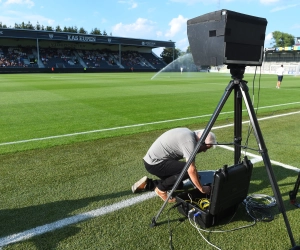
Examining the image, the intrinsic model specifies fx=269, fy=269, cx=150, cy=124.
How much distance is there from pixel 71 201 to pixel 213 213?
5.91ft

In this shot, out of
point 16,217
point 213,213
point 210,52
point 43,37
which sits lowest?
point 16,217

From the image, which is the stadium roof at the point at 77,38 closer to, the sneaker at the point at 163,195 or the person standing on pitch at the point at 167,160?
the person standing on pitch at the point at 167,160

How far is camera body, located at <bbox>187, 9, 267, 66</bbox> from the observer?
7.57ft

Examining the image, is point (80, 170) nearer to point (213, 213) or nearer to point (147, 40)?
point (213, 213)

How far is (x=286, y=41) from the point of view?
108 meters

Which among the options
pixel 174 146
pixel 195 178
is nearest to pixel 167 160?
pixel 174 146

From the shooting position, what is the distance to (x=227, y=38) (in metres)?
2.32

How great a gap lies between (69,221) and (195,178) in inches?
59.6

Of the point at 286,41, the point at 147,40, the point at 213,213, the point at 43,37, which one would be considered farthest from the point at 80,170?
the point at 286,41

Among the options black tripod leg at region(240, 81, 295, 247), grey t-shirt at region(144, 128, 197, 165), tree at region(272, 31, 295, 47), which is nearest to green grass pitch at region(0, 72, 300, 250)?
black tripod leg at region(240, 81, 295, 247)

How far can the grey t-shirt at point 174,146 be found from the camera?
3207 millimetres

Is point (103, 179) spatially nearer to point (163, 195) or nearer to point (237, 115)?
point (163, 195)

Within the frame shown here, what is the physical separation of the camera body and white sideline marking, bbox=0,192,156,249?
1.96 metres

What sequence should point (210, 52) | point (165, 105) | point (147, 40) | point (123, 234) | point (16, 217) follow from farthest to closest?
point (147, 40) < point (165, 105) < point (16, 217) < point (123, 234) < point (210, 52)
